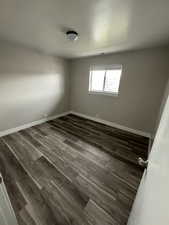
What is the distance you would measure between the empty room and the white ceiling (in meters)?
0.01

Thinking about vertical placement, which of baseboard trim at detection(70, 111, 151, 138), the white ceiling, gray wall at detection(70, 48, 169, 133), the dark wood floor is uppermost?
the white ceiling

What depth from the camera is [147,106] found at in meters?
2.74

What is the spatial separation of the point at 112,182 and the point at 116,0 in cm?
235

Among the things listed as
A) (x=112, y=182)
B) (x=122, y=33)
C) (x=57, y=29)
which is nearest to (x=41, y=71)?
(x=57, y=29)

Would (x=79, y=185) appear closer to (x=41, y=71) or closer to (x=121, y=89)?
(x=121, y=89)

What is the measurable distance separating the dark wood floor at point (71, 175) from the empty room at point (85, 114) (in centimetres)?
1

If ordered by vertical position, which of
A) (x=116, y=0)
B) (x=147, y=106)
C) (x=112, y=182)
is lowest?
(x=112, y=182)

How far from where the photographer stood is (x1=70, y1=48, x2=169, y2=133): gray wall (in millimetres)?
2473

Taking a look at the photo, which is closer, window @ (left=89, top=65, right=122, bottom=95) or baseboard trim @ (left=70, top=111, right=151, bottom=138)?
baseboard trim @ (left=70, top=111, right=151, bottom=138)

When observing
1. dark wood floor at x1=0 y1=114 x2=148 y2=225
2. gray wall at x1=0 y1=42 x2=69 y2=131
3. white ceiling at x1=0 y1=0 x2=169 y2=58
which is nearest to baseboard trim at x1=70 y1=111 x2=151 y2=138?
dark wood floor at x1=0 y1=114 x2=148 y2=225

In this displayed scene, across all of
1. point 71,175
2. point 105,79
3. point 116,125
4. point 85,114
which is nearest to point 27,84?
point 85,114

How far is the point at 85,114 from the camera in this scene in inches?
165

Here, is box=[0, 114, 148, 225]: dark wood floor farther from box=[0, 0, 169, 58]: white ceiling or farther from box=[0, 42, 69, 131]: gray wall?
box=[0, 0, 169, 58]: white ceiling

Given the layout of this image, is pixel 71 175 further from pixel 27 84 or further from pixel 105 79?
pixel 105 79
